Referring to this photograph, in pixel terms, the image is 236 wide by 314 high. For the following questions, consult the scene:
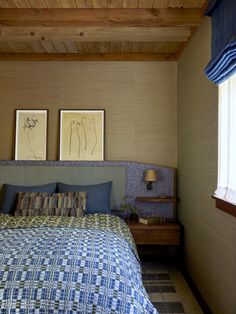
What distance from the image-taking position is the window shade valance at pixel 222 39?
1935 millimetres

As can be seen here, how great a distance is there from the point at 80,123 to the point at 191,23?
1793 mm

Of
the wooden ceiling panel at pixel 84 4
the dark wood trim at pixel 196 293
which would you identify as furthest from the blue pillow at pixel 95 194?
the wooden ceiling panel at pixel 84 4

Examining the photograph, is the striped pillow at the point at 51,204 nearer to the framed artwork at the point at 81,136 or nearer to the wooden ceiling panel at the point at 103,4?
the framed artwork at the point at 81,136

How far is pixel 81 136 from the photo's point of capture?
3912 millimetres

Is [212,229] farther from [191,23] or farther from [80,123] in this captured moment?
[80,123]

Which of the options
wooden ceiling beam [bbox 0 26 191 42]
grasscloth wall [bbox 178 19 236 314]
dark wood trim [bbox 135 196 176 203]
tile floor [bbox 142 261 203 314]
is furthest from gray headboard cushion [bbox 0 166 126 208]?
wooden ceiling beam [bbox 0 26 191 42]

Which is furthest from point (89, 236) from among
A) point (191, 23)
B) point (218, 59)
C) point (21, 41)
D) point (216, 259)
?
point (21, 41)

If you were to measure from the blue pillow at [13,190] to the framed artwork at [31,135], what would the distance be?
0.40m

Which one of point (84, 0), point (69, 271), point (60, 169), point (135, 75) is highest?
point (84, 0)

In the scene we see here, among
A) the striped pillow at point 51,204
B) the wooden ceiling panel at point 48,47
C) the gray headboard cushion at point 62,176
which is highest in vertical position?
the wooden ceiling panel at point 48,47

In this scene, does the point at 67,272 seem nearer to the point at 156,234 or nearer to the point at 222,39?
the point at 222,39

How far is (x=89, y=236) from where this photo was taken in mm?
2088

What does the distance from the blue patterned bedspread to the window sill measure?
738mm

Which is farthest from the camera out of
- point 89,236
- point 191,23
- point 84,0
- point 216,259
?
point 191,23
